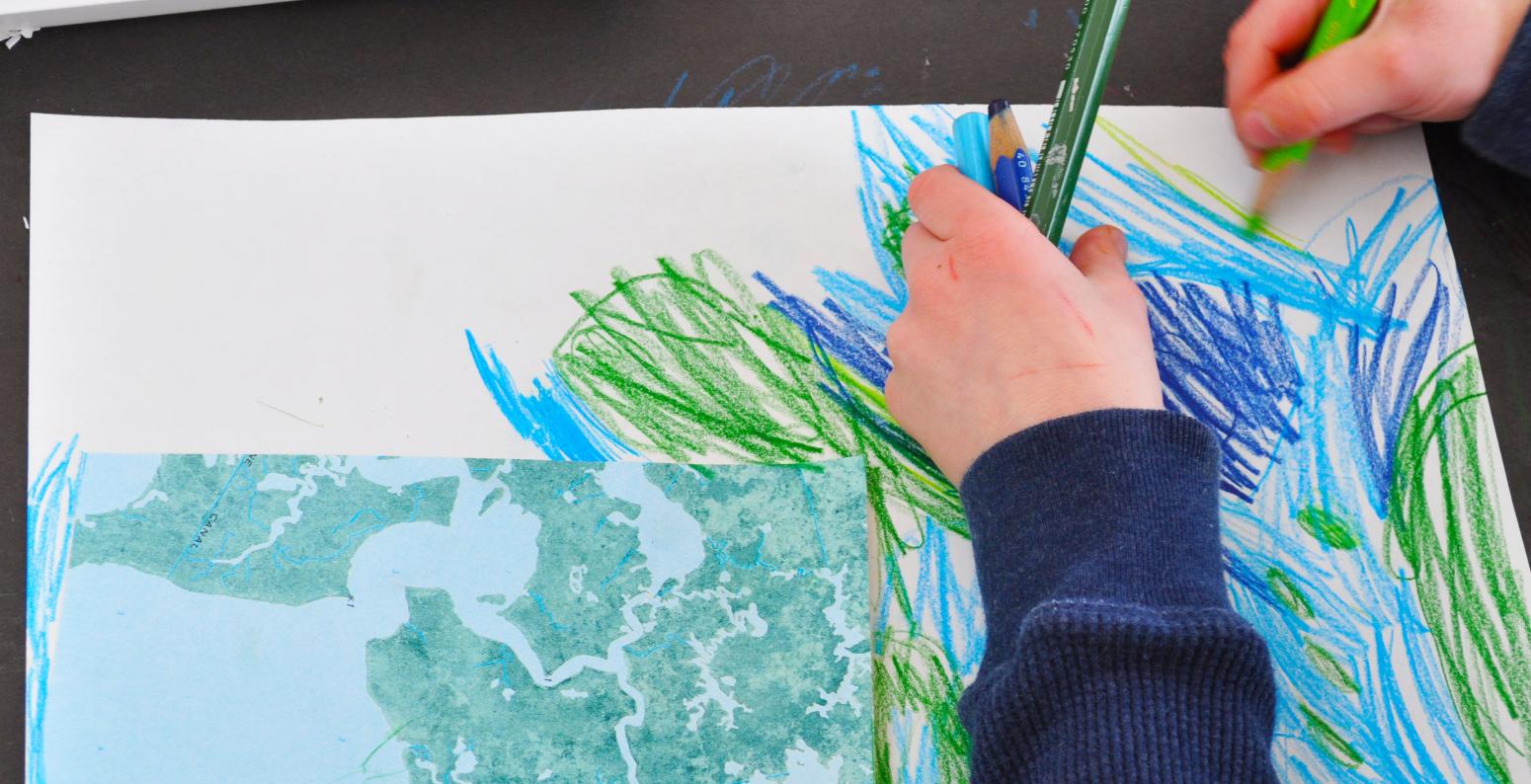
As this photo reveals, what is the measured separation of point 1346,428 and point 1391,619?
124 millimetres

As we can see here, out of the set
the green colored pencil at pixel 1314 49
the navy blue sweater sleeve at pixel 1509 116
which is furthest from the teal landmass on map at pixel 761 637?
the navy blue sweater sleeve at pixel 1509 116

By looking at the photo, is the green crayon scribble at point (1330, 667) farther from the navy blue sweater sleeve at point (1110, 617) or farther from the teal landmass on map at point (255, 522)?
the teal landmass on map at point (255, 522)

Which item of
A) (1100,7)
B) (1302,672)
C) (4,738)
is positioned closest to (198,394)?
(4,738)

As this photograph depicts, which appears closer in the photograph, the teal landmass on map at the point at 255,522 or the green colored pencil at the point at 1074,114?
the green colored pencil at the point at 1074,114

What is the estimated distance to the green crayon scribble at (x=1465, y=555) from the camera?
2.02ft

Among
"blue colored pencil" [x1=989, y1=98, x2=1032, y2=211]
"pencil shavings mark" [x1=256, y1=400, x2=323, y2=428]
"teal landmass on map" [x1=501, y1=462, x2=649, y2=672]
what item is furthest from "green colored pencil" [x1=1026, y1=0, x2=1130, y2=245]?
"pencil shavings mark" [x1=256, y1=400, x2=323, y2=428]

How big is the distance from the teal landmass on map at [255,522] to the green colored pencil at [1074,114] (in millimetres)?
432

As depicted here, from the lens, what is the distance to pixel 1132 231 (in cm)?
69

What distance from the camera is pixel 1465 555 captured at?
631 millimetres

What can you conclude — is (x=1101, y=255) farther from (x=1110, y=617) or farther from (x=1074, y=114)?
(x=1110, y=617)

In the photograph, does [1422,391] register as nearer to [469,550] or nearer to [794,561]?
[794,561]

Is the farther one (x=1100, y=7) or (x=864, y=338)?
(x=864, y=338)

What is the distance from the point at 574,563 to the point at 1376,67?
616mm

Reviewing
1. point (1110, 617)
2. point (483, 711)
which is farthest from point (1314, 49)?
point (483, 711)
